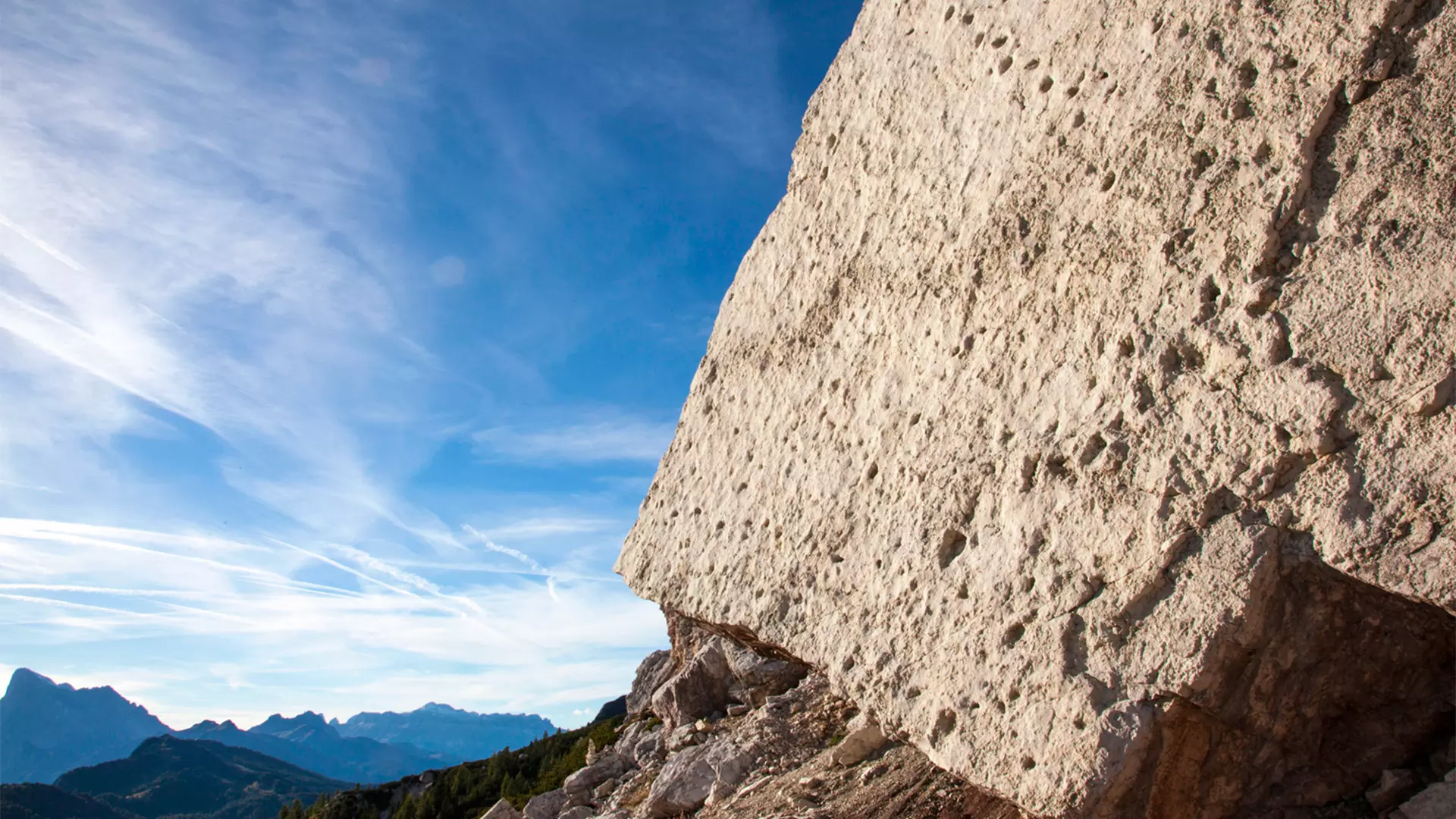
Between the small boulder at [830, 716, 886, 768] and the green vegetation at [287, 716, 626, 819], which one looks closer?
the small boulder at [830, 716, 886, 768]

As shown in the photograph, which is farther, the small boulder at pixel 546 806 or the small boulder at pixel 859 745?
the small boulder at pixel 546 806

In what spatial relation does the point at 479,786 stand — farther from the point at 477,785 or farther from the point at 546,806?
the point at 546,806

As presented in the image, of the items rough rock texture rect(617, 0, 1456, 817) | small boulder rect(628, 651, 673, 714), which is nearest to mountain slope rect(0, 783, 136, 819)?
small boulder rect(628, 651, 673, 714)

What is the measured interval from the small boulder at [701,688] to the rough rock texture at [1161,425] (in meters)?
3.93

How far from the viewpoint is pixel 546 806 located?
9797 mm

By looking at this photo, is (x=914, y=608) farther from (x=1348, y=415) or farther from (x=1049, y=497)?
(x=1348, y=415)

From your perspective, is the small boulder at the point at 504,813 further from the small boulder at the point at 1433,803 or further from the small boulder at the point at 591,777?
the small boulder at the point at 1433,803

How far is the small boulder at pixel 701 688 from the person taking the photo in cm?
898

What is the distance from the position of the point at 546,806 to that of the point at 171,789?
12130 centimetres

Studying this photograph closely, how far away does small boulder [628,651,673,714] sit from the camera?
61.7ft

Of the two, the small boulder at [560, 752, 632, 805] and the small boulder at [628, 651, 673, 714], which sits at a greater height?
the small boulder at [628, 651, 673, 714]

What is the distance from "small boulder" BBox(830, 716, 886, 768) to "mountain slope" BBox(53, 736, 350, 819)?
10138 centimetres

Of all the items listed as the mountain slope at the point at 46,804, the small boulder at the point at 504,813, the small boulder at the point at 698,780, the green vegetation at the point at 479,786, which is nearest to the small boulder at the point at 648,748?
→ the small boulder at the point at 504,813

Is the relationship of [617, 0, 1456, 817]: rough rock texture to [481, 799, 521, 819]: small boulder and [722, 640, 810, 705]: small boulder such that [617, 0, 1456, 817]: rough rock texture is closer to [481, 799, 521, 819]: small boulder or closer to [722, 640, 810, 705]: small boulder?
[722, 640, 810, 705]: small boulder
